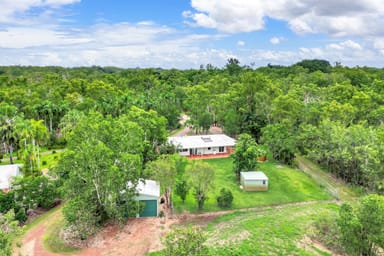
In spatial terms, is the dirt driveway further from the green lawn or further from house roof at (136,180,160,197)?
the green lawn

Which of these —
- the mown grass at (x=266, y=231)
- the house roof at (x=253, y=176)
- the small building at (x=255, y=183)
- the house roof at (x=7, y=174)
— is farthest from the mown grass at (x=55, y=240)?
the house roof at (x=253, y=176)

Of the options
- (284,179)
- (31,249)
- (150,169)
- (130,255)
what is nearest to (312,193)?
(284,179)

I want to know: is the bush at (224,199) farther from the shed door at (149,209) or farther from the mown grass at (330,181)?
the mown grass at (330,181)

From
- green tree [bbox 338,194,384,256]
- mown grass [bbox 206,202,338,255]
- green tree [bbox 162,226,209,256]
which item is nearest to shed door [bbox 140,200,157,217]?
mown grass [bbox 206,202,338,255]

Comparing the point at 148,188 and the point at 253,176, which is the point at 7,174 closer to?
the point at 148,188

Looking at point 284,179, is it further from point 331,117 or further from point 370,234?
point 370,234
